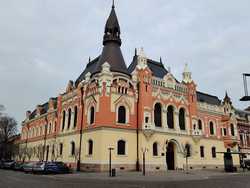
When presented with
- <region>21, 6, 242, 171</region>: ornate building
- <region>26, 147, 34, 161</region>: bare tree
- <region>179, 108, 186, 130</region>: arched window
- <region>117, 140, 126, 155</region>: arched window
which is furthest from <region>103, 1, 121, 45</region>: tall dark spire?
<region>26, 147, 34, 161</region>: bare tree

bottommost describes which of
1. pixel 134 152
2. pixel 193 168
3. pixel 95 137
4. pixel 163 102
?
pixel 193 168

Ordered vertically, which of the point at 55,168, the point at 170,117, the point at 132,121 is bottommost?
the point at 55,168

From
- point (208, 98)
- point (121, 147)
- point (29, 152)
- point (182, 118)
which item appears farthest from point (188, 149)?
point (29, 152)

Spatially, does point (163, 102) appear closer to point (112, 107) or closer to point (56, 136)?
point (112, 107)

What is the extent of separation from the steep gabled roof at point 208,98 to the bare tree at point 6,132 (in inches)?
1956

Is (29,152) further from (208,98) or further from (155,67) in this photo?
(208,98)

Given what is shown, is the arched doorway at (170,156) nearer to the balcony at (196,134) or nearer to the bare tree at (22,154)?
the balcony at (196,134)

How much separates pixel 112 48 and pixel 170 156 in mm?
19990

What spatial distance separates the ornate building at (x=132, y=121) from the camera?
3247 cm

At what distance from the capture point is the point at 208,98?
51250mm

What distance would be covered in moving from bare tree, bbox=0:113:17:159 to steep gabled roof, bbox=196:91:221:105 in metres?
49.7

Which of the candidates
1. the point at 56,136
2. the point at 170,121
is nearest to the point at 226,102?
the point at 170,121

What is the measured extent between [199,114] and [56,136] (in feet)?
87.7

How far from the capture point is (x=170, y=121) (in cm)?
3881
